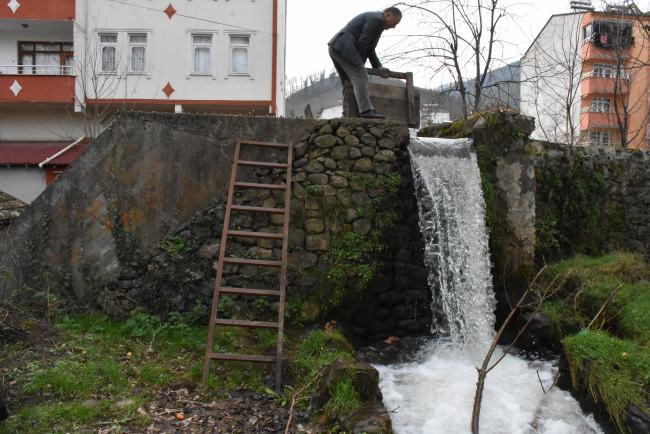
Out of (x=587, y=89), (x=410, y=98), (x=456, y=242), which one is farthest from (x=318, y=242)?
(x=587, y=89)

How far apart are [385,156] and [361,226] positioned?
3.25 feet

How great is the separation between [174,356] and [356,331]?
2.36m

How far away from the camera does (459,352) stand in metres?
5.60

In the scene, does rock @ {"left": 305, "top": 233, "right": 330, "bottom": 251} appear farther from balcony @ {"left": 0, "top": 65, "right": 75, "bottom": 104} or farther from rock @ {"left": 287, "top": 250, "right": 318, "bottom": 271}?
balcony @ {"left": 0, "top": 65, "right": 75, "bottom": 104}

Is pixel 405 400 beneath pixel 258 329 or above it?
beneath

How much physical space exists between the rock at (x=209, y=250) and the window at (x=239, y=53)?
34.8ft

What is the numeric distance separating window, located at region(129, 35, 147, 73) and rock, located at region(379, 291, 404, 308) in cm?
1227

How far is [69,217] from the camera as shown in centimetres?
564

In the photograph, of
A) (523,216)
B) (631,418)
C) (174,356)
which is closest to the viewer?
(631,418)

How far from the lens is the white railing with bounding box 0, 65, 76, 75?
14.4 metres

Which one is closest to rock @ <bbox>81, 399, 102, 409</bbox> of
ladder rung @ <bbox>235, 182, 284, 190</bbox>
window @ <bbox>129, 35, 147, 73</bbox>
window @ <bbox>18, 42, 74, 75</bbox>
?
ladder rung @ <bbox>235, 182, 284, 190</bbox>

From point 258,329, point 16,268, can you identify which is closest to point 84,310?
point 16,268

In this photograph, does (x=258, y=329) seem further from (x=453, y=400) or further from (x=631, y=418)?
(x=631, y=418)

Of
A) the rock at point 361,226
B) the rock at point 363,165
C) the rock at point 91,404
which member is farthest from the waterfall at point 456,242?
the rock at point 91,404
